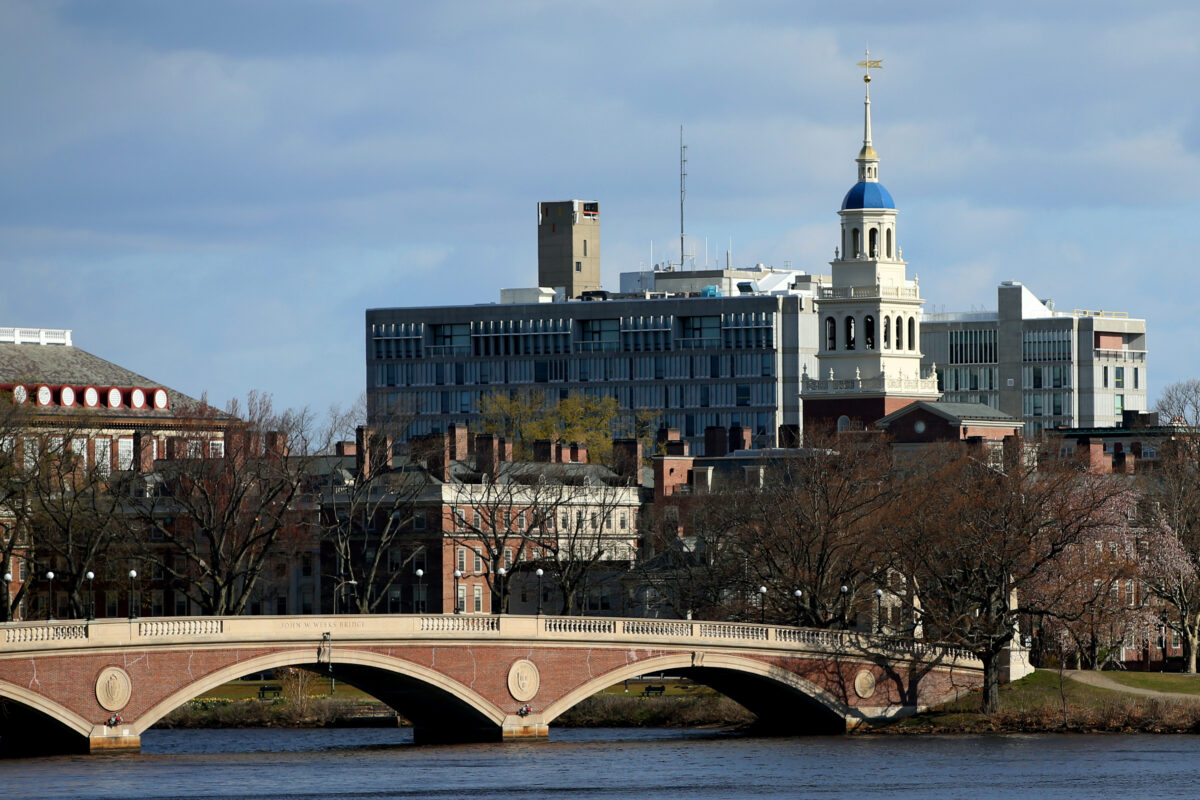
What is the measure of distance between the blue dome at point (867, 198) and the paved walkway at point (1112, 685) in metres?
53.0

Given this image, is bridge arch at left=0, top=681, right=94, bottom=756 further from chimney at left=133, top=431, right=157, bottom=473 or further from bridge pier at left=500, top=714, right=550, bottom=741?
chimney at left=133, top=431, right=157, bottom=473

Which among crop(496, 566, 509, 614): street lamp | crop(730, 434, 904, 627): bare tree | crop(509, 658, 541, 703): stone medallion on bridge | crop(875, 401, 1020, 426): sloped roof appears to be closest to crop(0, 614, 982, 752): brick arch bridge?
crop(509, 658, 541, 703): stone medallion on bridge

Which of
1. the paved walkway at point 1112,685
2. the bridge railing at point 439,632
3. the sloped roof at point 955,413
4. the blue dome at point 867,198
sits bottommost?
the paved walkway at point 1112,685

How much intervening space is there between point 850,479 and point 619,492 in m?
33.1

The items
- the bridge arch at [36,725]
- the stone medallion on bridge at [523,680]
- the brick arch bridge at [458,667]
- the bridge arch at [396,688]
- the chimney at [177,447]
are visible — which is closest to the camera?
the bridge arch at [36,725]

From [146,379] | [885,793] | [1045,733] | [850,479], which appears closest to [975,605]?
[1045,733]

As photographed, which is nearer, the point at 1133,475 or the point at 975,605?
the point at 975,605

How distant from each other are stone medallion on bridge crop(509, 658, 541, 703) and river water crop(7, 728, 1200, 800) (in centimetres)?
186

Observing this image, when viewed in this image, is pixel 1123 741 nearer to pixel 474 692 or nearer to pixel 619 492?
pixel 474 692

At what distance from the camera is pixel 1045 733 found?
97000mm

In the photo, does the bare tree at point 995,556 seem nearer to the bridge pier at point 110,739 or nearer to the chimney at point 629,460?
the bridge pier at point 110,739

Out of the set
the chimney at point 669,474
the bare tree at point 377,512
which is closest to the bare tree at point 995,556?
the bare tree at point 377,512

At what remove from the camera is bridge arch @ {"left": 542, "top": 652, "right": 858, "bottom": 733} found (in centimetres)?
9544

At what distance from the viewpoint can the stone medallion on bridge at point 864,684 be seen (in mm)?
99438
